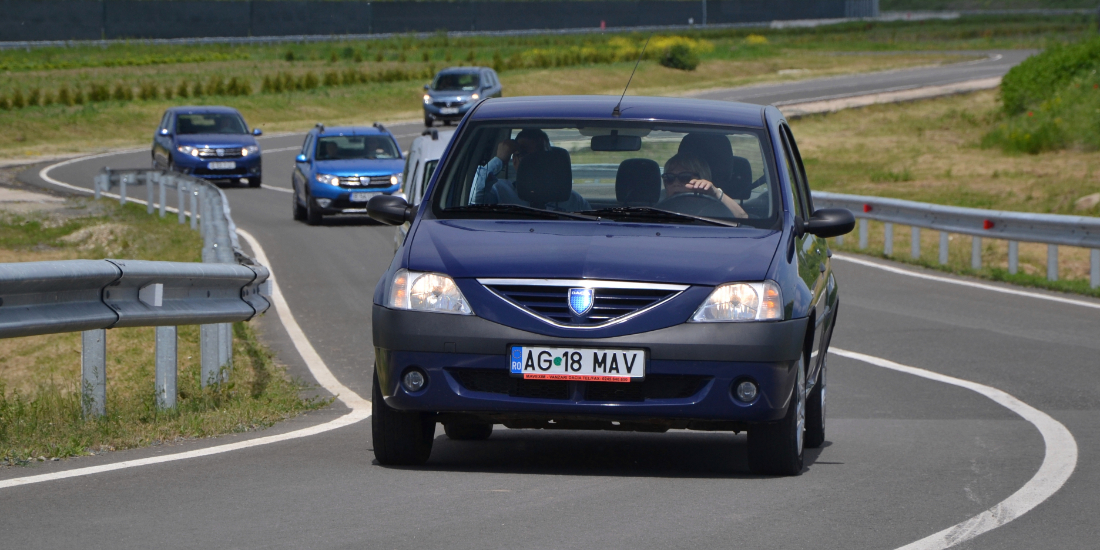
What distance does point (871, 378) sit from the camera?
1089cm

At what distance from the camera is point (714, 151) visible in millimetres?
7359

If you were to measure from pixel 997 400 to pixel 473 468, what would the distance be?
4.28 meters

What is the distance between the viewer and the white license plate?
622 centimetres

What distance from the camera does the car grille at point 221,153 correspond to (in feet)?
104

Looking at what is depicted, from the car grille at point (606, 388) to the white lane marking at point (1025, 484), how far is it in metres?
1.22

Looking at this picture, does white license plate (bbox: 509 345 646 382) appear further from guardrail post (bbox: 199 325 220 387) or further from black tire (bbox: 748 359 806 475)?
guardrail post (bbox: 199 325 220 387)

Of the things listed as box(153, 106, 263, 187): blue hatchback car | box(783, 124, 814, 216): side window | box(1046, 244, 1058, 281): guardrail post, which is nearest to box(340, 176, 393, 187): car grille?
box(153, 106, 263, 187): blue hatchback car

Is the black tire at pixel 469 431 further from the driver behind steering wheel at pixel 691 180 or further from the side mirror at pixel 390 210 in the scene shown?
the driver behind steering wheel at pixel 691 180

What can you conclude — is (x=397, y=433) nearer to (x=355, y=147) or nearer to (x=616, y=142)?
(x=616, y=142)

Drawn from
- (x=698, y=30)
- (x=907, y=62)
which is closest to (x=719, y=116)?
(x=907, y=62)

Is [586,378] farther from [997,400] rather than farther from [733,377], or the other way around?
[997,400]

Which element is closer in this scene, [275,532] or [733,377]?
[275,532]

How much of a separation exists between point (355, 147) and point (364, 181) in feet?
5.26

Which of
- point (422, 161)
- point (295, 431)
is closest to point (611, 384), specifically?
point (295, 431)
